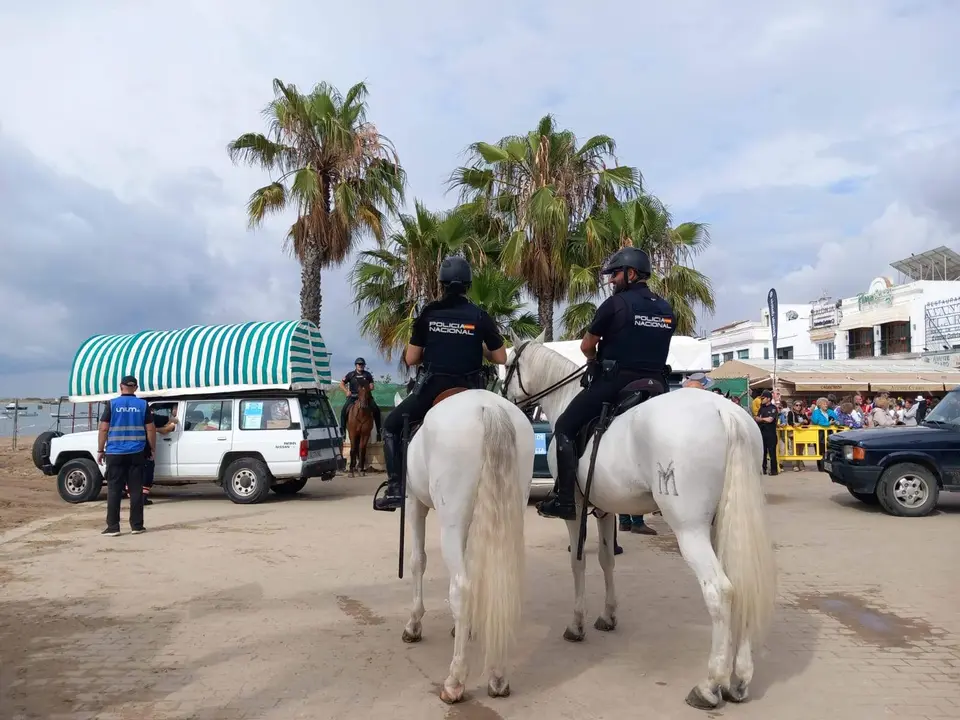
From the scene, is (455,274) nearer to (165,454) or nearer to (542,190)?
(165,454)

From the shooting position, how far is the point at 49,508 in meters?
12.5

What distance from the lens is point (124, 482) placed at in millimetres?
9852

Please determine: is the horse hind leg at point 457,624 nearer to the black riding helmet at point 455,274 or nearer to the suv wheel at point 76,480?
the black riding helmet at point 455,274

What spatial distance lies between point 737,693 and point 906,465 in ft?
28.7

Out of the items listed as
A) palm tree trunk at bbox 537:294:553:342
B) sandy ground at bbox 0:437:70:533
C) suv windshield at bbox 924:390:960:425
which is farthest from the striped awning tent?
suv windshield at bbox 924:390:960:425

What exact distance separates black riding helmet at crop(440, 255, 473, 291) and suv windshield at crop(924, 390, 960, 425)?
32.3 feet

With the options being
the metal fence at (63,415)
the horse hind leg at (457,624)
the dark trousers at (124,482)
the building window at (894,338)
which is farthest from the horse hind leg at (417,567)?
the building window at (894,338)

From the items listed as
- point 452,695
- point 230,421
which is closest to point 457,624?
point 452,695

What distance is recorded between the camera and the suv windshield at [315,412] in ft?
43.6

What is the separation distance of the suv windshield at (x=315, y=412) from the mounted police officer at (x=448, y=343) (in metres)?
8.01

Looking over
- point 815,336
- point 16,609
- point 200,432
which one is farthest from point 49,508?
point 815,336

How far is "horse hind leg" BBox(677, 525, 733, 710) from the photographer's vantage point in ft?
13.3

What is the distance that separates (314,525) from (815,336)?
40.7m

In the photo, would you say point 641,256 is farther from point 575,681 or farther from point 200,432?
point 200,432
